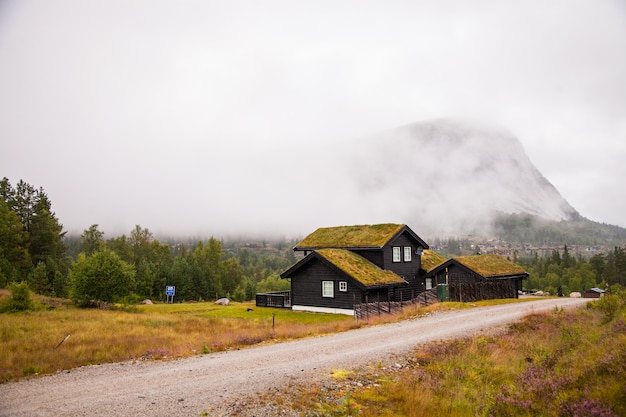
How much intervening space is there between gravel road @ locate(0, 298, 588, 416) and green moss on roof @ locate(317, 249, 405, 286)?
14.5 metres

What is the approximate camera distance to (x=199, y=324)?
28.9 m

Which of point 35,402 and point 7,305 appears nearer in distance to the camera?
point 35,402

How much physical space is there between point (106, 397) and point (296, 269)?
2773 cm

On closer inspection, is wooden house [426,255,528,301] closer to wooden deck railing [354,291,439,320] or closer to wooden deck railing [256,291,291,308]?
wooden deck railing [354,291,439,320]

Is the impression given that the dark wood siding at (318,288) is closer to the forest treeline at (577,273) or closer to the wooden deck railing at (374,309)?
the wooden deck railing at (374,309)

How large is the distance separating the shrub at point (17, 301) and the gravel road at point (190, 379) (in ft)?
87.1

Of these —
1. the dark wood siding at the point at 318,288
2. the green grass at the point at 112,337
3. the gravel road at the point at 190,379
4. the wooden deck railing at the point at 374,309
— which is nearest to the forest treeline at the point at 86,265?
the green grass at the point at 112,337

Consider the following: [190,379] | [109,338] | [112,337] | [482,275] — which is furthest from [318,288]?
[190,379]

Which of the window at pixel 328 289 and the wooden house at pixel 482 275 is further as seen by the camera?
the wooden house at pixel 482 275

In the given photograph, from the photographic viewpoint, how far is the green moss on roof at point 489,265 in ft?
156

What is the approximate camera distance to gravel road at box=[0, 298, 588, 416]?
409 inches

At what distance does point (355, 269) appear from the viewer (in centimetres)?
3597

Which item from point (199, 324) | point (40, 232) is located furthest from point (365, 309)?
point (40, 232)

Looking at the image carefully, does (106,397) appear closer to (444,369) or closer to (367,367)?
(367,367)
